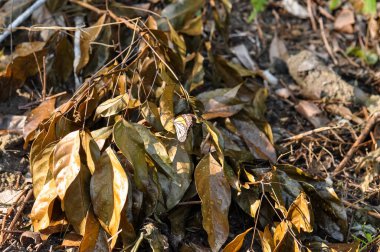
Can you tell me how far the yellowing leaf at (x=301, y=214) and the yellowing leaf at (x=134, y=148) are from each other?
47cm

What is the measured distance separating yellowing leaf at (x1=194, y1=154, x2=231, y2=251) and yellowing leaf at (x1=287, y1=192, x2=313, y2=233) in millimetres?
210

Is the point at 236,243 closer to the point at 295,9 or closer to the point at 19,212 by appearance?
the point at 19,212

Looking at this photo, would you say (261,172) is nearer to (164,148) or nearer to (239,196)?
(239,196)

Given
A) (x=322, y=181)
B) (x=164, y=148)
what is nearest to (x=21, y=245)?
(x=164, y=148)

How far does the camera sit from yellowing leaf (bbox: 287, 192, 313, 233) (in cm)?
175

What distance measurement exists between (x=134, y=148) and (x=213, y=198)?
29 centimetres

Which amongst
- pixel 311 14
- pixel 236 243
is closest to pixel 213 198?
pixel 236 243

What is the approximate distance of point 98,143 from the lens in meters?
1.78

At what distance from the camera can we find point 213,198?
174cm

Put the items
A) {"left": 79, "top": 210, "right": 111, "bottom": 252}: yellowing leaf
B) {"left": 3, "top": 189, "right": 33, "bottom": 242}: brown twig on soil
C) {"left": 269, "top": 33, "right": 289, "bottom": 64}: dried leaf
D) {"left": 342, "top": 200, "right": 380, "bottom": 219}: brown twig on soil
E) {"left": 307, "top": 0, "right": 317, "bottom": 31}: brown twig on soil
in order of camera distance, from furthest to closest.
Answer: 1. {"left": 307, "top": 0, "right": 317, "bottom": 31}: brown twig on soil
2. {"left": 269, "top": 33, "right": 289, "bottom": 64}: dried leaf
3. {"left": 342, "top": 200, "right": 380, "bottom": 219}: brown twig on soil
4. {"left": 3, "top": 189, "right": 33, "bottom": 242}: brown twig on soil
5. {"left": 79, "top": 210, "right": 111, "bottom": 252}: yellowing leaf

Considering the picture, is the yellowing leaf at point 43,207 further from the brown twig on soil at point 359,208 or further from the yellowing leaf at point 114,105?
the brown twig on soil at point 359,208

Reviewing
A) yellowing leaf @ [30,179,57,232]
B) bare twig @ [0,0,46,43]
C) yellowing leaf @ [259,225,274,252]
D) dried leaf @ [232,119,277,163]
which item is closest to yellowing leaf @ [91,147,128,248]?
yellowing leaf @ [30,179,57,232]

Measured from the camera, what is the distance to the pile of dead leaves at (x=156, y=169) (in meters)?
1.69

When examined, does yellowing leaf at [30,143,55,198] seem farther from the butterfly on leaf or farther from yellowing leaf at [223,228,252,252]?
yellowing leaf at [223,228,252,252]
